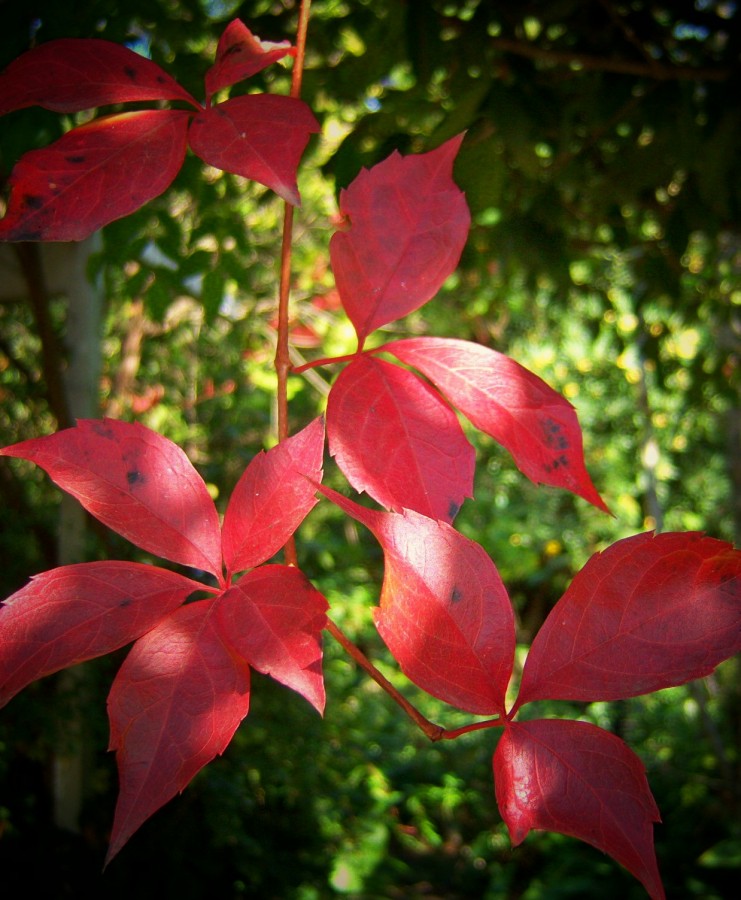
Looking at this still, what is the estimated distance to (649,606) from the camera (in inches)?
11.6

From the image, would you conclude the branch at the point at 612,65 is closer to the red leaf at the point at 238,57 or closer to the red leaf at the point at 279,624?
the red leaf at the point at 238,57

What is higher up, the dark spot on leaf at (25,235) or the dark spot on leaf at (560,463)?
the dark spot on leaf at (25,235)

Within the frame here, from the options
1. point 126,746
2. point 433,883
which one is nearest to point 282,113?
point 126,746

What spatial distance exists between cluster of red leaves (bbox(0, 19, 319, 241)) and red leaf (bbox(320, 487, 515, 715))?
16cm

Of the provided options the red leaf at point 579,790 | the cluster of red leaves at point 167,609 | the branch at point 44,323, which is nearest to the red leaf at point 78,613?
the cluster of red leaves at point 167,609

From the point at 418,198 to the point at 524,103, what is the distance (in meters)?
0.48

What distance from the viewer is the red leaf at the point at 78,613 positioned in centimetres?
29

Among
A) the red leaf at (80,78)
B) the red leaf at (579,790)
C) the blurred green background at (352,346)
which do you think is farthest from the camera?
the blurred green background at (352,346)

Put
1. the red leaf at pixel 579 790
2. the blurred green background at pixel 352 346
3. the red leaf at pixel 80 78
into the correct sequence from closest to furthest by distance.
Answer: the red leaf at pixel 579 790, the red leaf at pixel 80 78, the blurred green background at pixel 352 346

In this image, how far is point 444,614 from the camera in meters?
0.30

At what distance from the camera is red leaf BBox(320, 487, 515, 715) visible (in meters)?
0.30

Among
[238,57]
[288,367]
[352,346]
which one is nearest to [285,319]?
[288,367]

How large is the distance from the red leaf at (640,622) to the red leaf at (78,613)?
139mm

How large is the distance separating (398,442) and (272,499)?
Answer: 2.5 inches
